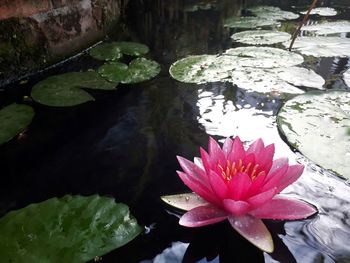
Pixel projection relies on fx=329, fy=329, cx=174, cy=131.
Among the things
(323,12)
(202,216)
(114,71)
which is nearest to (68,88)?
(114,71)

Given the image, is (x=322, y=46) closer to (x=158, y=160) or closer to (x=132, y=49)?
(x=132, y=49)

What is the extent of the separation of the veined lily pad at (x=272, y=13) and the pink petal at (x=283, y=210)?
11.8ft

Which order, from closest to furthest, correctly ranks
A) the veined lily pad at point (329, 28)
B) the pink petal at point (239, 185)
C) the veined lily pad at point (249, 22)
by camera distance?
the pink petal at point (239, 185)
the veined lily pad at point (329, 28)
the veined lily pad at point (249, 22)

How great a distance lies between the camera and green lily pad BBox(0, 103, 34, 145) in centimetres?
153

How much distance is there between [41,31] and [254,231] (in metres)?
2.28

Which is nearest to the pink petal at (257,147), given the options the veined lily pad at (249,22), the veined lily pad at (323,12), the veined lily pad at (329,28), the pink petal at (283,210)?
the pink petal at (283,210)

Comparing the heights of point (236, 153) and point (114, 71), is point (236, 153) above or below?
above

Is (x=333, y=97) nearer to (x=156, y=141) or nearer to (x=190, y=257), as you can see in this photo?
(x=156, y=141)

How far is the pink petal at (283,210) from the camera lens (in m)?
0.97

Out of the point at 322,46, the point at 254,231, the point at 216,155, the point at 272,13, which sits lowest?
the point at 272,13

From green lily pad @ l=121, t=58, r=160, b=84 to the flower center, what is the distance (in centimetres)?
133

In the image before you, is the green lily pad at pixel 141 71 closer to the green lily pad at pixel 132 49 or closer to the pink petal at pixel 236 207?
the green lily pad at pixel 132 49

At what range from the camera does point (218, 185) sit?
93 centimetres

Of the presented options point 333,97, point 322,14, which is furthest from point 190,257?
point 322,14
